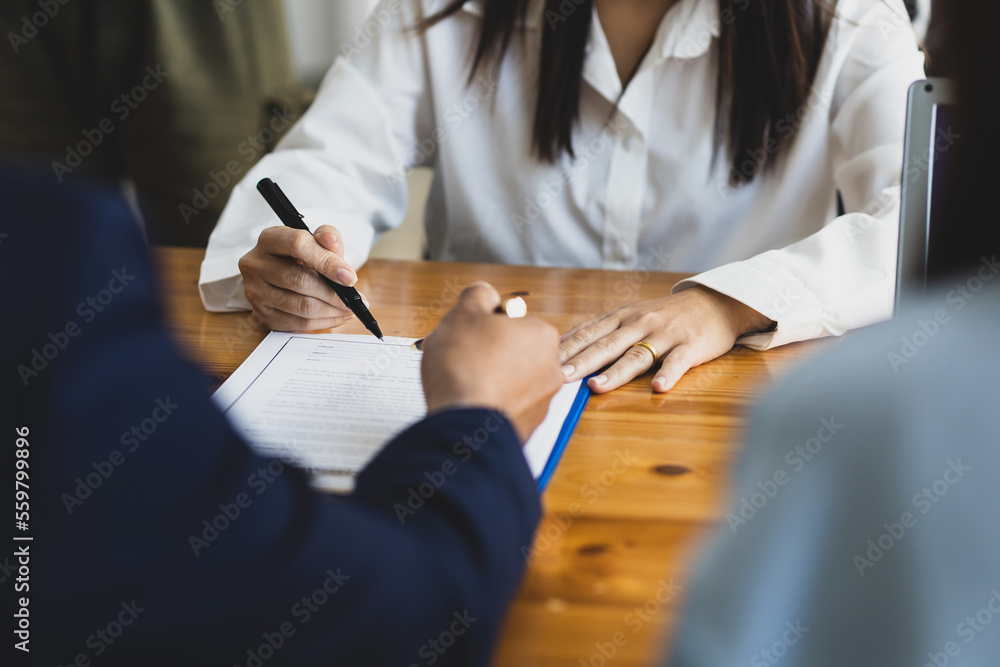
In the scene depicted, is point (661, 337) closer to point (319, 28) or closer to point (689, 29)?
point (689, 29)

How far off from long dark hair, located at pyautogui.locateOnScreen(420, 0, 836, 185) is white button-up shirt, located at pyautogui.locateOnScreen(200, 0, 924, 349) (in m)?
0.02

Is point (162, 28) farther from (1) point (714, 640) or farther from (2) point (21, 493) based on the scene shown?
(1) point (714, 640)

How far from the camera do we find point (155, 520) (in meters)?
0.35

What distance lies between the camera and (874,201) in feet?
3.45

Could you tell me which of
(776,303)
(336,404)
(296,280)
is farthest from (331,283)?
(776,303)

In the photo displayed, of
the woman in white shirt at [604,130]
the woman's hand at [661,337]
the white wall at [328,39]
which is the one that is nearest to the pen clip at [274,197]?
the woman in white shirt at [604,130]

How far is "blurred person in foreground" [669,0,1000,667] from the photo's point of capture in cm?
24

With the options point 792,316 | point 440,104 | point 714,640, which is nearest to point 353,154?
point 440,104

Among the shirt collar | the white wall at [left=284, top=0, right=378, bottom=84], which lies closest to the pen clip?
the shirt collar

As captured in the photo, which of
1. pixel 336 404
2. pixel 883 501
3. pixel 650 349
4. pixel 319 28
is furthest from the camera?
pixel 319 28

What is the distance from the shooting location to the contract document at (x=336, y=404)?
0.63 meters

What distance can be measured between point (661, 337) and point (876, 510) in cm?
60

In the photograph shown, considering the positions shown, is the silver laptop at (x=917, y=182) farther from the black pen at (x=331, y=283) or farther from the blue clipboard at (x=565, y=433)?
the black pen at (x=331, y=283)

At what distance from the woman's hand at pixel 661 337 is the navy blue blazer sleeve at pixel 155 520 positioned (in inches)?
15.2
